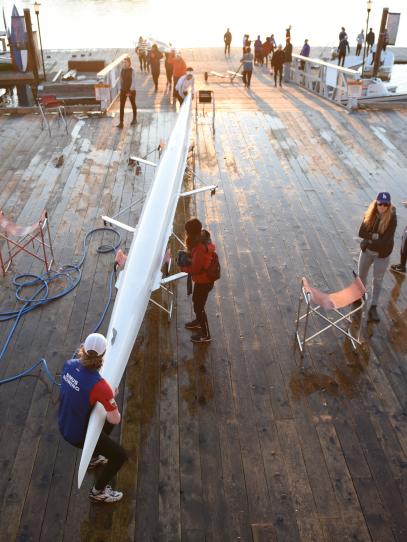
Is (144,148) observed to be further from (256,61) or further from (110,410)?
(256,61)

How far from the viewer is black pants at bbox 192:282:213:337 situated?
5.88 m

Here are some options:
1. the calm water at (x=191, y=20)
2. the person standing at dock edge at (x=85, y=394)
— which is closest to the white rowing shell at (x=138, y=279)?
the person standing at dock edge at (x=85, y=394)

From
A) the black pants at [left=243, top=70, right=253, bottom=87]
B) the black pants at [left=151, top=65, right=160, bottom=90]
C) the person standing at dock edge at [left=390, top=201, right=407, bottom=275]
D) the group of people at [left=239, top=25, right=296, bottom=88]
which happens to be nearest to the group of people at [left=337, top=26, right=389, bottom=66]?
the group of people at [left=239, top=25, right=296, bottom=88]

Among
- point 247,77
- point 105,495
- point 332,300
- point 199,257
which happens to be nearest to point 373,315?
point 332,300

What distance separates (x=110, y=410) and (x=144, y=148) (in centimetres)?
989

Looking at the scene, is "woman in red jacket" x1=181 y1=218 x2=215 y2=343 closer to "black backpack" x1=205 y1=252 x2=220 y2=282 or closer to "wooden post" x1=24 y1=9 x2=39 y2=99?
"black backpack" x1=205 y1=252 x2=220 y2=282

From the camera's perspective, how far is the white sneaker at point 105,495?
169 inches

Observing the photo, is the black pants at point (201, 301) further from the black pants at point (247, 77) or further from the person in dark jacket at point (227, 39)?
the person in dark jacket at point (227, 39)

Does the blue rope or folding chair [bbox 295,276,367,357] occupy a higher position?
folding chair [bbox 295,276,367,357]

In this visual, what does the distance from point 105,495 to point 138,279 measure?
2.21 meters

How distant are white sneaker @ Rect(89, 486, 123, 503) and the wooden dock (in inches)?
2.9

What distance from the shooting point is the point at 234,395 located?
5.50 meters

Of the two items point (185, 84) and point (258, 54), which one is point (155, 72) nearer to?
point (185, 84)

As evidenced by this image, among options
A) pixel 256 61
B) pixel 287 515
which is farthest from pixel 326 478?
pixel 256 61
